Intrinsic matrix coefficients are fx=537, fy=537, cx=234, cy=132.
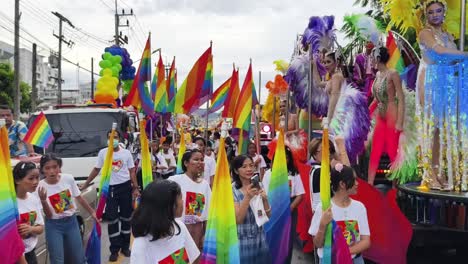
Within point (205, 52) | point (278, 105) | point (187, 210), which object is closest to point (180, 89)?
point (205, 52)

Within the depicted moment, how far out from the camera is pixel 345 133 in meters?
6.19

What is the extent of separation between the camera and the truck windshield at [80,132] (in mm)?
10617

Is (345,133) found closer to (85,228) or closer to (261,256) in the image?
(261,256)

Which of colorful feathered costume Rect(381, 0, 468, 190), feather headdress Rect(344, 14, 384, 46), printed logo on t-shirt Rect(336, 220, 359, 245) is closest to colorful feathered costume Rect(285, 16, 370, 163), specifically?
feather headdress Rect(344, 14, 384, 46)

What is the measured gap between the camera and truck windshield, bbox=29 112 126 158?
10.6 metres

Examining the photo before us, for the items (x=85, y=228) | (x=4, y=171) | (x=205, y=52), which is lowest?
(x=85, y=228)

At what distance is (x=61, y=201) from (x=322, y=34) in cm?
397

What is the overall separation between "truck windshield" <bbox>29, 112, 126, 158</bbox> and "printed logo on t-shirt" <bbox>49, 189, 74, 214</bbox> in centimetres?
513

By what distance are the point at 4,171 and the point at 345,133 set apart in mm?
3707

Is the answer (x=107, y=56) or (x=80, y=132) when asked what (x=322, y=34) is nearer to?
(x=80, y=132)

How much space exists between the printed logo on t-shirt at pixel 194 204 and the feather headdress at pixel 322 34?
2.97 m

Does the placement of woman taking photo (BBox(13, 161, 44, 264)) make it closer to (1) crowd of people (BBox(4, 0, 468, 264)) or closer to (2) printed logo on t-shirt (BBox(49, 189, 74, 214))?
(1) crowd of people (BBox(4, 0, 468, 264))

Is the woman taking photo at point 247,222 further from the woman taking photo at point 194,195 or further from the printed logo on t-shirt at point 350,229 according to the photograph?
the woman taking photo at point 194,195

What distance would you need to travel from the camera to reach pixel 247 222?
4309mm
